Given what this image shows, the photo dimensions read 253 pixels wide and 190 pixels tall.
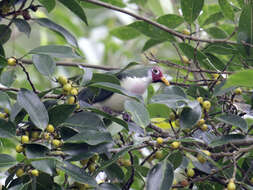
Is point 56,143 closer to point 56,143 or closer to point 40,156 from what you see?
point 56,143

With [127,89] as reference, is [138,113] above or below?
above

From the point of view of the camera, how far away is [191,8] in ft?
8.68

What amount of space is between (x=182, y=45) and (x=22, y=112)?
937 millimetres

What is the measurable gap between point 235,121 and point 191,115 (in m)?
0.19

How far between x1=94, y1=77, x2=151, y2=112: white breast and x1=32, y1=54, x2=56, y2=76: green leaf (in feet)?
3.16

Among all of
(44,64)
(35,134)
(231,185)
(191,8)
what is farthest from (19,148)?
(191,8)

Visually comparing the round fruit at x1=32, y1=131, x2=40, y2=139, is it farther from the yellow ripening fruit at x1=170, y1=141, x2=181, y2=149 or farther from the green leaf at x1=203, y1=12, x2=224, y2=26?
the green leaf at x1=203, y1=12, x2=224, y2=26

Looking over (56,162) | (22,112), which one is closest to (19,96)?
(22,112)

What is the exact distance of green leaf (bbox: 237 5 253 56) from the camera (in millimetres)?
2289

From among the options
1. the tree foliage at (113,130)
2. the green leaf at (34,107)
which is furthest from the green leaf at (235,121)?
the green leaf at (34,107)

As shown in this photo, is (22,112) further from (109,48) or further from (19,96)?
(109,48)

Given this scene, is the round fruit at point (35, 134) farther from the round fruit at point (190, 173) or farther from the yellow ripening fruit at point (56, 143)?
the round fruit at point (190, 173)

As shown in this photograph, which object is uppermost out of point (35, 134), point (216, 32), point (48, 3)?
point (48, 3)

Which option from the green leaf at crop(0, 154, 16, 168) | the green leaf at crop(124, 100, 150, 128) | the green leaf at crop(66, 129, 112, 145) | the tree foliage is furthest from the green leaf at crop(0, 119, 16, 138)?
the green leaf at crop(124, 100, 150, 128)
